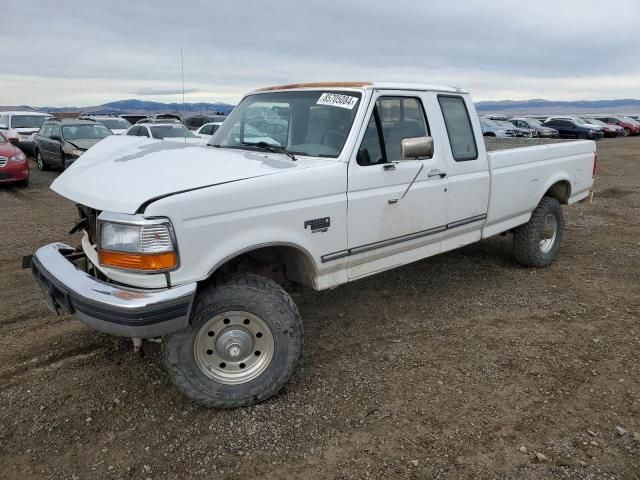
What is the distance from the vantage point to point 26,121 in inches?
730

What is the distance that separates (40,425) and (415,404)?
7.57 ft

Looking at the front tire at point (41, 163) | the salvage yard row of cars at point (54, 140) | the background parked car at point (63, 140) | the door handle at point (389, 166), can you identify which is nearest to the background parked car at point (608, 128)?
the salvage yard row of cars at point (54, 140)

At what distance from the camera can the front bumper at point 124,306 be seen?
2.73 meters

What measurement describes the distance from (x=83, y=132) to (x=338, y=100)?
41.4 ft

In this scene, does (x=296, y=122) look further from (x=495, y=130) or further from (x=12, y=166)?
(x=495, y=130)

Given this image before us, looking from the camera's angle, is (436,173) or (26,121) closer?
(436,173)

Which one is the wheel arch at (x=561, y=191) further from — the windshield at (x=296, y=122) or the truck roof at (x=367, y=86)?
the windshield at (x=296, y=122)

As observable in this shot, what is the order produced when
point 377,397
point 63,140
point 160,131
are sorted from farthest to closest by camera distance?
point 160,131 < point 63,140 < point 377,397

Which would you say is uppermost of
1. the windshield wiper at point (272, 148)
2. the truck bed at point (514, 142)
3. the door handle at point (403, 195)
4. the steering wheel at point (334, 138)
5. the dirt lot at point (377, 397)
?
the steering wheel at point (334, 138)

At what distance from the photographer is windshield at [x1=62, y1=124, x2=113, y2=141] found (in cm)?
1412

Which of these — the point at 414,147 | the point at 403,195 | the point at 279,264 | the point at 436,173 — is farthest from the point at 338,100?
the point at 279,264

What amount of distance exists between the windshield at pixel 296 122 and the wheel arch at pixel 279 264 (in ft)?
2.48

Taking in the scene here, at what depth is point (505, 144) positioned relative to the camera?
6.51 metres

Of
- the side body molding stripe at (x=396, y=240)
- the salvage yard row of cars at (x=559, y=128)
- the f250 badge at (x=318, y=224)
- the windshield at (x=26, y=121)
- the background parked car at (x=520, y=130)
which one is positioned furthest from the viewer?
the salvage yard row of cars at (x=559, y=128)
